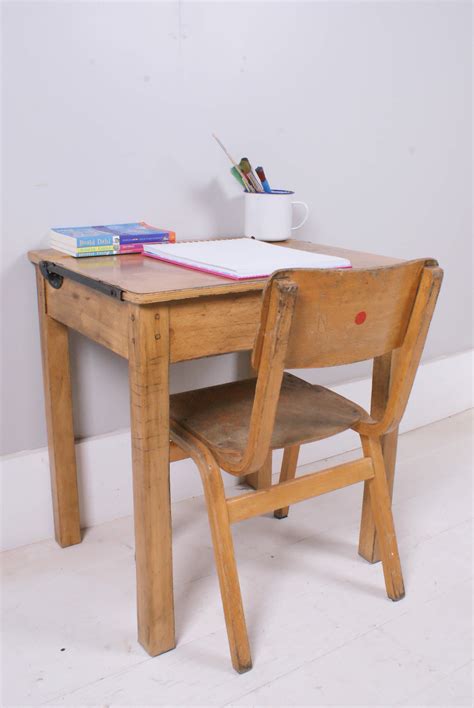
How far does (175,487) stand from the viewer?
195cm

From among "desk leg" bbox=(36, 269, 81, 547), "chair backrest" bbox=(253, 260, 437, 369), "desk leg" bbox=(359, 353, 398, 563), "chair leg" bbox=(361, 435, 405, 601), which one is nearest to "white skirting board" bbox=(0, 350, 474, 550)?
"desk leg" bbox=(36, 269, 81, 547)

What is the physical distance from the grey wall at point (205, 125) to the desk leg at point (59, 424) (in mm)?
66

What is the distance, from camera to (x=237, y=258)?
1.42 m

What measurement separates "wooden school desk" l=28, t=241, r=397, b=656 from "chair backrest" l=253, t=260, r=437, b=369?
0.52ft

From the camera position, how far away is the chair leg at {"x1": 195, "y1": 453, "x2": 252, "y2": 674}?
4.21 feet

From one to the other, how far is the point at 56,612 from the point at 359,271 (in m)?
0.93

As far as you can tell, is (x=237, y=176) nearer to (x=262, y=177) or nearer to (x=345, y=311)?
(x=262, y=177)

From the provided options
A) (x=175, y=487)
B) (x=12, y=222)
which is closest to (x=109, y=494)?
(x=175, y=487)

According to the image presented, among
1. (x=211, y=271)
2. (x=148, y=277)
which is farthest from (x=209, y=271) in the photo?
(x=148, y=277)

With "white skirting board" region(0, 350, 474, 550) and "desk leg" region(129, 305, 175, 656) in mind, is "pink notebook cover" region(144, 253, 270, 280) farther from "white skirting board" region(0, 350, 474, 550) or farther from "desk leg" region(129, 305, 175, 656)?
"white skirting board" region(0, 350, 474, 550)

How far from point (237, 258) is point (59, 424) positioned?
23.0 inches

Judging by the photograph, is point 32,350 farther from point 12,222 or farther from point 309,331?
point 309,331

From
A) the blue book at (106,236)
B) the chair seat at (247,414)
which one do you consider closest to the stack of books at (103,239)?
the blue book at (106,236)

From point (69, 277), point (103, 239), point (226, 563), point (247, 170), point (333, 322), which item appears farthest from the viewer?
point (247, 170)
